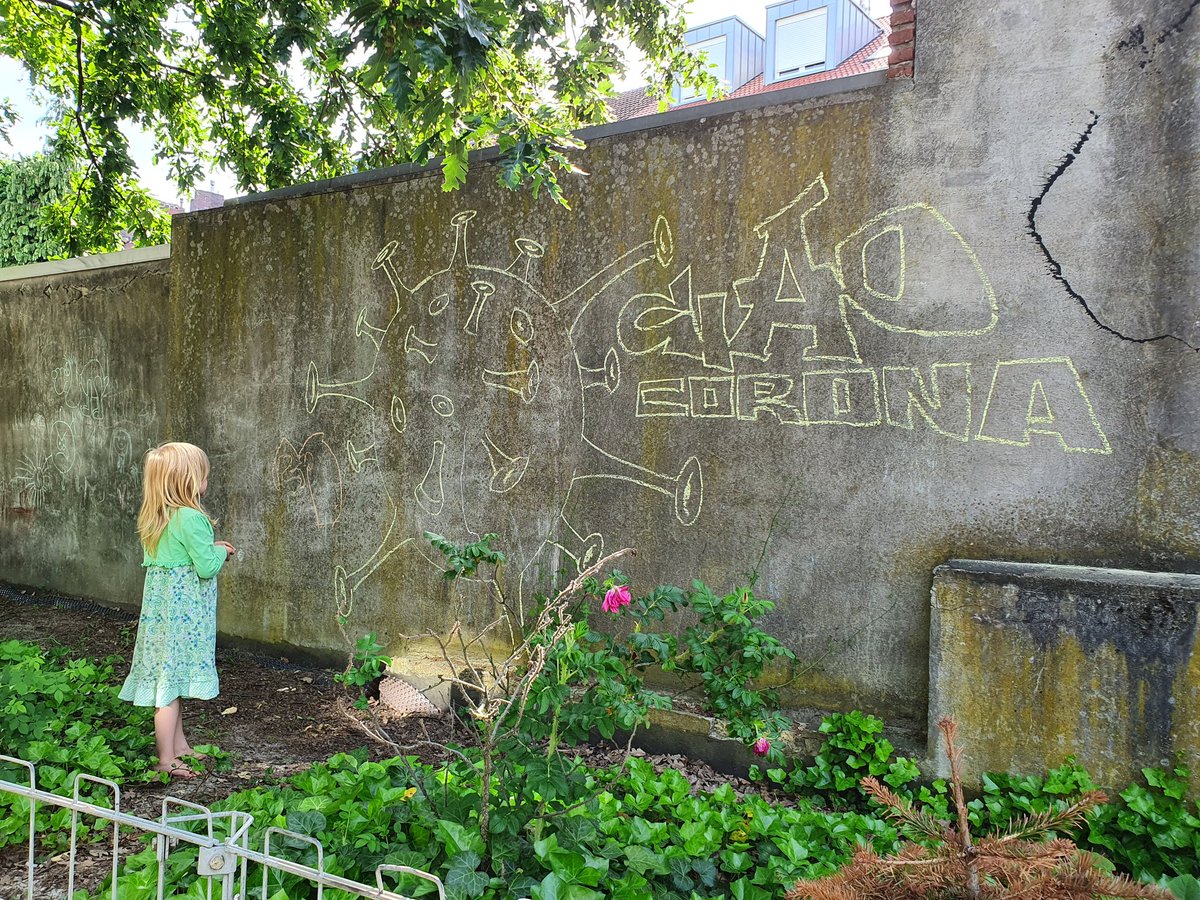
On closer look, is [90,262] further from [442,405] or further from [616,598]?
[616,598]

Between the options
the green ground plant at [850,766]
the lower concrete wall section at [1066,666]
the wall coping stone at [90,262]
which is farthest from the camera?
the wall coping stone at [90,262]

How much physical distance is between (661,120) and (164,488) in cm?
288

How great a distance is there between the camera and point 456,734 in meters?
4.18

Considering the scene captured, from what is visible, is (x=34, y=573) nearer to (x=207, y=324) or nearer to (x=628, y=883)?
(x=207, y=324)

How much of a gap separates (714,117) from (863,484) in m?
1.83

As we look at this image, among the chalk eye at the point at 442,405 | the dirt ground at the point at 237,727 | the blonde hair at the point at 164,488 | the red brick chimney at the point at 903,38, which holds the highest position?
the red brick chimney at the point at 903,38

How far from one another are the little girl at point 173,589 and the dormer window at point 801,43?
1684 cm

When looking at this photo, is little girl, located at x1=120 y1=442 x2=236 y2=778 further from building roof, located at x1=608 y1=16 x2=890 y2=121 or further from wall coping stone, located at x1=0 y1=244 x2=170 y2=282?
building roof, located at x1=608 y1=16 x2=890 y2=121

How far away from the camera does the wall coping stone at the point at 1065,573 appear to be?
282 cm

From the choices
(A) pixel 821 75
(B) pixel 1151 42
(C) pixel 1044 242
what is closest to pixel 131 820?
(C) pixel 1044 242

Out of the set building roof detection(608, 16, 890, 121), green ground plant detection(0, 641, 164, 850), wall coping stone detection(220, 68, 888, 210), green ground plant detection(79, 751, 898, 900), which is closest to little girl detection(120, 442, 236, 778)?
green ground plant detection(0, 641, 164, 850)

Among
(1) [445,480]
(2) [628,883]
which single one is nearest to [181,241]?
(1) [445,480]

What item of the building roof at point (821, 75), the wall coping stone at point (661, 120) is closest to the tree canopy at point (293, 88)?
the wall coping stone at point (661, 120)

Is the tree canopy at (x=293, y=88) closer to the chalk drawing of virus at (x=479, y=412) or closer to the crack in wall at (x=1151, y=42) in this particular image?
the chalk drawing of virus at (x=479, y=412)
